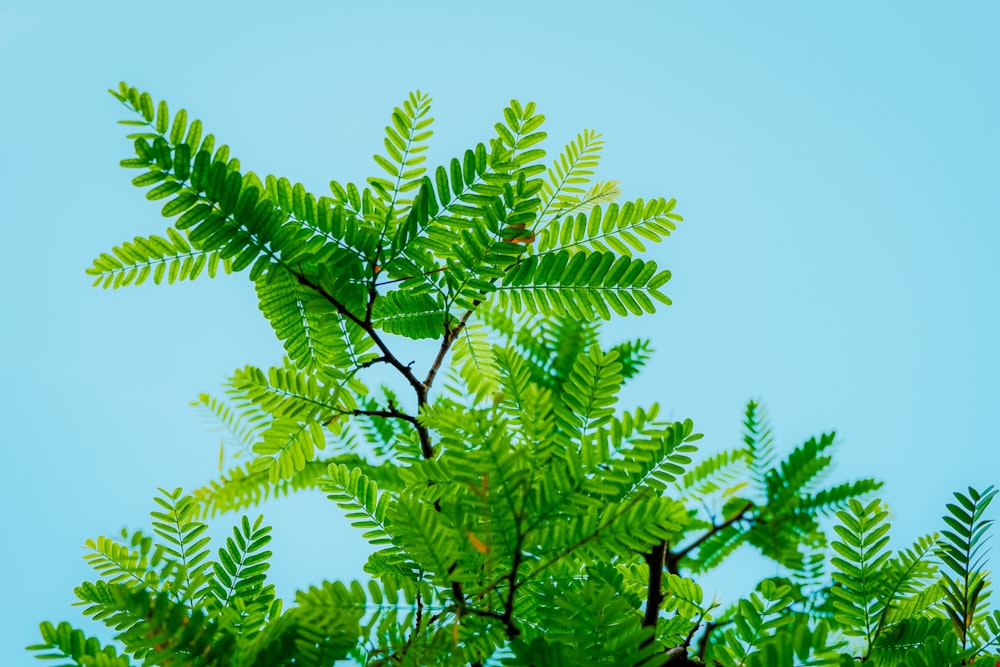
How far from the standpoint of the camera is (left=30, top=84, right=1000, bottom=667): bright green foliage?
609 millimetres

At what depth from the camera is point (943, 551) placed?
2.56 feet

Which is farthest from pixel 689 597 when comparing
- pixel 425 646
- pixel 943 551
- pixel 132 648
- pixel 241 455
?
pixel 241 455

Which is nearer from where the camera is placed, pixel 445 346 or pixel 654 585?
pixel 654 585

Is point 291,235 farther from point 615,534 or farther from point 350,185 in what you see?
point 615,534

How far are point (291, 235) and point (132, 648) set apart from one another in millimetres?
365

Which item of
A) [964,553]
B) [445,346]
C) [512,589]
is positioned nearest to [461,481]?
[512,589]

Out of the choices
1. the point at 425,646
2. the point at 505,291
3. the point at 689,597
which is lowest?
the point at 425,646

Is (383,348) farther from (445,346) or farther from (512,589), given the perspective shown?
(512,589)

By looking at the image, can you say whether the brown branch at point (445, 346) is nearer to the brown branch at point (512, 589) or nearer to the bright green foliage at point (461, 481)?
the bright green foliage at point (461, 481)

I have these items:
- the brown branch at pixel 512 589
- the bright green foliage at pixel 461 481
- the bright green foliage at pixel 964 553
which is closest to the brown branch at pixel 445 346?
the bright green foliage at pixel 461 481

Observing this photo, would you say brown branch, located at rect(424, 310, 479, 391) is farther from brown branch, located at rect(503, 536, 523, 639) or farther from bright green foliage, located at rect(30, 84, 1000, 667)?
brown branch, located at rect(503, 536, 523, 639)

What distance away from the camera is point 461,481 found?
2.06 feet

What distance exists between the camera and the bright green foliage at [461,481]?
0.61m

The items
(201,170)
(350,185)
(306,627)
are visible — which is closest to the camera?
(306,627)
